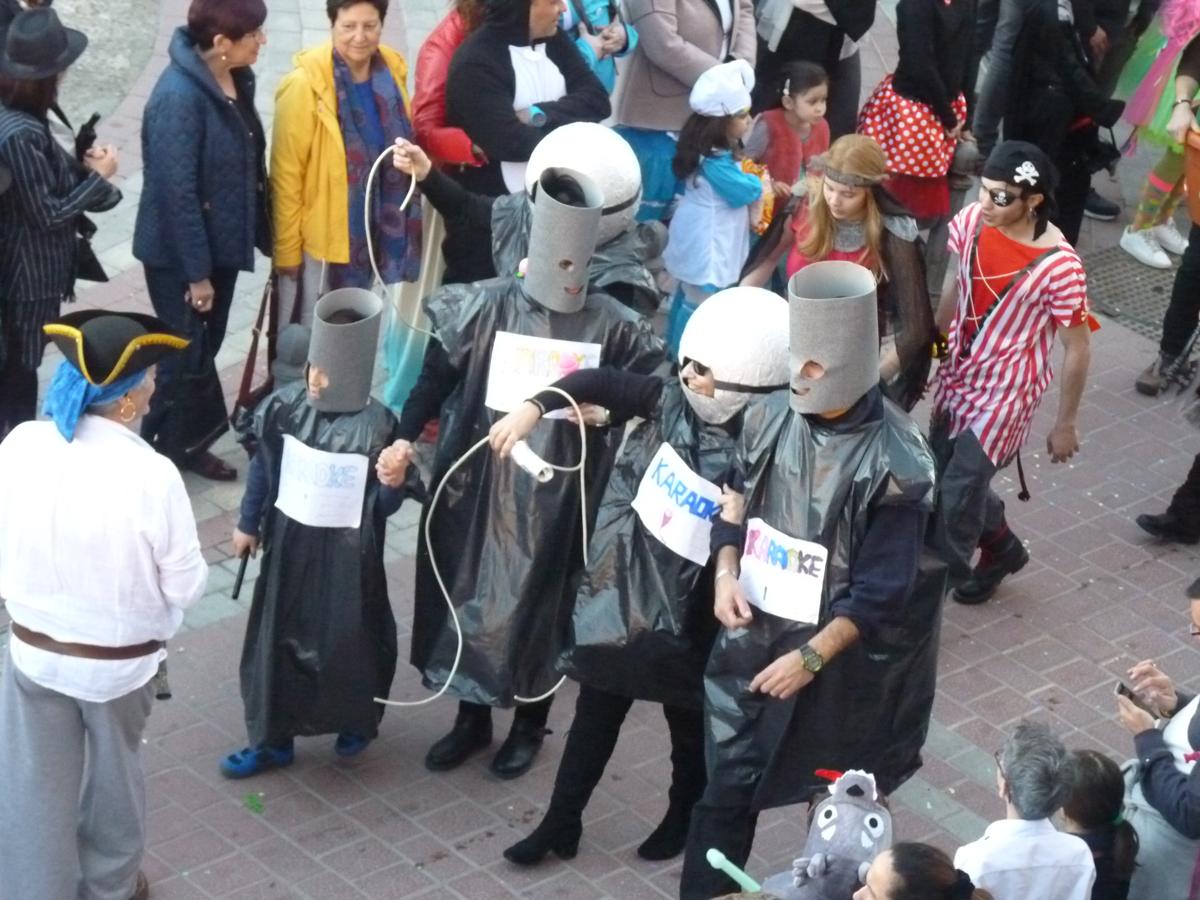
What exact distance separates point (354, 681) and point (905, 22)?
15.0 ft

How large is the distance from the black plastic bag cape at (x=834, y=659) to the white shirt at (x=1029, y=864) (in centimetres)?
58

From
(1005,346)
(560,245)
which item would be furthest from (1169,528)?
(560,245)

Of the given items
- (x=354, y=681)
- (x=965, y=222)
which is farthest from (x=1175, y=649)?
(x=354, y=681)

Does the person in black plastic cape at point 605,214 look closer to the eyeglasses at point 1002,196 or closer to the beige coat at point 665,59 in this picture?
the eyeglasses at point 1002,196

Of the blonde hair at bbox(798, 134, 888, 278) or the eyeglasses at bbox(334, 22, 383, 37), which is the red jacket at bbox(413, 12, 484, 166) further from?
the blonde hair at bbox(798, 134, 888, 278)

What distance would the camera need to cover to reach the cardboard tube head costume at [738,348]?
473cm

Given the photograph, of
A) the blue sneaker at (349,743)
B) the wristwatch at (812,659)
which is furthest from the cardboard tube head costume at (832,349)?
the blue sneaker at (349,743)

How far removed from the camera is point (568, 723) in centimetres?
602

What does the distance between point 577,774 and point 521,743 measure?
61cm

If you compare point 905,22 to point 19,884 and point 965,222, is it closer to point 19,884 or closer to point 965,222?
point 965,222

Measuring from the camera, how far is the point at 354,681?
543 centimetres

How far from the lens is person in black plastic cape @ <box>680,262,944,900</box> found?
14.6 ft

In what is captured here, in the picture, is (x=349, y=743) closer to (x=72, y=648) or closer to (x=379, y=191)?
(x=72, y=648)

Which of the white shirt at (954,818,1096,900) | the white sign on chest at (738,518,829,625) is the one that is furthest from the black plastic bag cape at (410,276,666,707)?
the white shirt at (954,818,1096,900)
